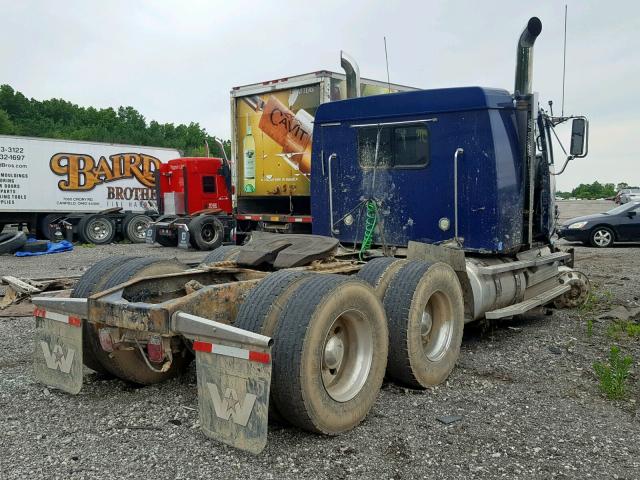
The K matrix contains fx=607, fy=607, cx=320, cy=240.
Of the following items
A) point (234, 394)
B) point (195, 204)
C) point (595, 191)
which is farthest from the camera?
A: point (595, 191)

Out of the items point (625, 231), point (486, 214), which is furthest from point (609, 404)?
point (625, 231)

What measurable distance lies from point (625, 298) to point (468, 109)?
4.61 m

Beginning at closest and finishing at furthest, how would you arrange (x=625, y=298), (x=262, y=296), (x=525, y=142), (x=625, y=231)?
1. (x=262, y=296)
2. (x=525, y=142)
3. (x=625, y=298)
4. (x=625, y=231)

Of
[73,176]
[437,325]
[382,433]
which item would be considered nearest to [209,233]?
[73,176]

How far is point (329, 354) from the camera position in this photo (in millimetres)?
3879

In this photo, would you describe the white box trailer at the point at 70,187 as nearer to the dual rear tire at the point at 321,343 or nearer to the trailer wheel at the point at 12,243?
the trailer wheel at the point at 12,243

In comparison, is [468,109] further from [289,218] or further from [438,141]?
[289,218]

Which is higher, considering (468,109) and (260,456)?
(468,109)

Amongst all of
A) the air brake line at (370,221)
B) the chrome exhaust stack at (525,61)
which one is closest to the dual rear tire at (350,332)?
the air brake line at (370,221)

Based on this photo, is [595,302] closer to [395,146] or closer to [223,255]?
[395,146]

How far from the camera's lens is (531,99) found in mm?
6352

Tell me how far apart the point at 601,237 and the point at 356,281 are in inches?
595

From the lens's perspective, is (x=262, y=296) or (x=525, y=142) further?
(x=525, y=142)

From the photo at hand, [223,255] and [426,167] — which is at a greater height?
[426,167]
